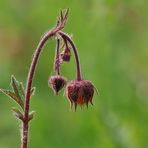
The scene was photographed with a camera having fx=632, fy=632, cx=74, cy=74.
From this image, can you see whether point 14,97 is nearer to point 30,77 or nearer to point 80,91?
point 30,77

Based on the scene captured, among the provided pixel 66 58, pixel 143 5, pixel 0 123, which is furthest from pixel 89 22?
pixel 66 58

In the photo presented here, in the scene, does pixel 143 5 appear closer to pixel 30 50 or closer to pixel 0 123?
pixel 30 50

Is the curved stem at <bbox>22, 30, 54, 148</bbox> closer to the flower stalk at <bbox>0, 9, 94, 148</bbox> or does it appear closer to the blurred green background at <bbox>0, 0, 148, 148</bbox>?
the flower stalk at <bbox>0, 9, 94, 148</bbox>

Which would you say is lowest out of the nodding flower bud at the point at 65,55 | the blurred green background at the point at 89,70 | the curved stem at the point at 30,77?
the curved stem at the point at 30,77

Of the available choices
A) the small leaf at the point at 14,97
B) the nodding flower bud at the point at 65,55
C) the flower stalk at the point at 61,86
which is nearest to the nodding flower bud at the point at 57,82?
the flower stalk at the point at 61,86

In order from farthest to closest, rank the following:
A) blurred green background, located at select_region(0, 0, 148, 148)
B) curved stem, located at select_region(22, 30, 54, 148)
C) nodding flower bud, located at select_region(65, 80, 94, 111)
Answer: blurred green background, located at select_region(0, 0, 148, 148) < nodding flower bud, located at select_region(65, 80, 94, 111) < curved stem, located at select_region(22, 30, 54, 148)

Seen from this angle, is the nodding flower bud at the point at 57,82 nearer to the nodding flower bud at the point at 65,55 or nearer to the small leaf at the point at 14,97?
the nodding flower bud at the point at 65,55

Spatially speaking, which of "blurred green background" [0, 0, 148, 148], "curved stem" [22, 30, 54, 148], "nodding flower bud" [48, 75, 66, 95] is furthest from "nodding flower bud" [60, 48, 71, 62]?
"blurred green background" [0, 0, 148, 148]
